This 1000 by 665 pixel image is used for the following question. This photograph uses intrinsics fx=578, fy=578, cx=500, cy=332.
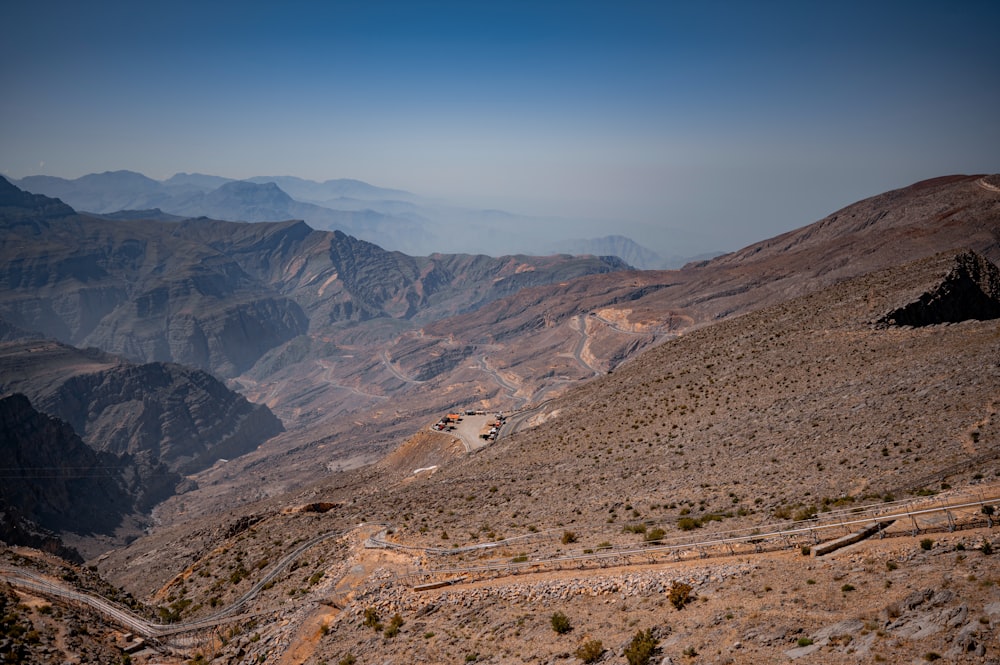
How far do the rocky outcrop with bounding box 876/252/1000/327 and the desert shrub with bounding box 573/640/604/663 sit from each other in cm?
3683

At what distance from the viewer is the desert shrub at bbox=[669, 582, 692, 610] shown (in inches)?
686

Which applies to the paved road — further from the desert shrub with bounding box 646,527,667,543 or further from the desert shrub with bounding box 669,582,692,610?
the desert shrub with bounding box 669,582,692,610

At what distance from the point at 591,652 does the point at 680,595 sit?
12.5 feet

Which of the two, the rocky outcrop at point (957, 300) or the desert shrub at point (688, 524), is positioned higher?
the rocky outcrop at point (957, 300)

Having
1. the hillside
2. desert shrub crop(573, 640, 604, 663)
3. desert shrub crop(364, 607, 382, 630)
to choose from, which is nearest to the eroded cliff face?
the hillside

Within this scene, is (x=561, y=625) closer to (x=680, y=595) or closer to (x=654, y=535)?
(x=680, y=595)

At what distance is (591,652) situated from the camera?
15.5 meters

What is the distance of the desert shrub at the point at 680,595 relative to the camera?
57.2 ft

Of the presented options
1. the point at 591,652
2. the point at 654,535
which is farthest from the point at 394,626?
the point at 654,535

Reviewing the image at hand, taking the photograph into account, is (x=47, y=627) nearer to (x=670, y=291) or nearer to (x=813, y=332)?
(x=813, y=332)

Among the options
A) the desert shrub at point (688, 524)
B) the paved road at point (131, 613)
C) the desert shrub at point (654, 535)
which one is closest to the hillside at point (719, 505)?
the desert shrub at point (688, 524)

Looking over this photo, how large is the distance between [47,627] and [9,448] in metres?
119

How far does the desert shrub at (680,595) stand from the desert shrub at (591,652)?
3006 millimetres

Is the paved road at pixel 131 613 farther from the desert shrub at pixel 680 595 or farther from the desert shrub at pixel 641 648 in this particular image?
the desert shrub at pixel 680 595
